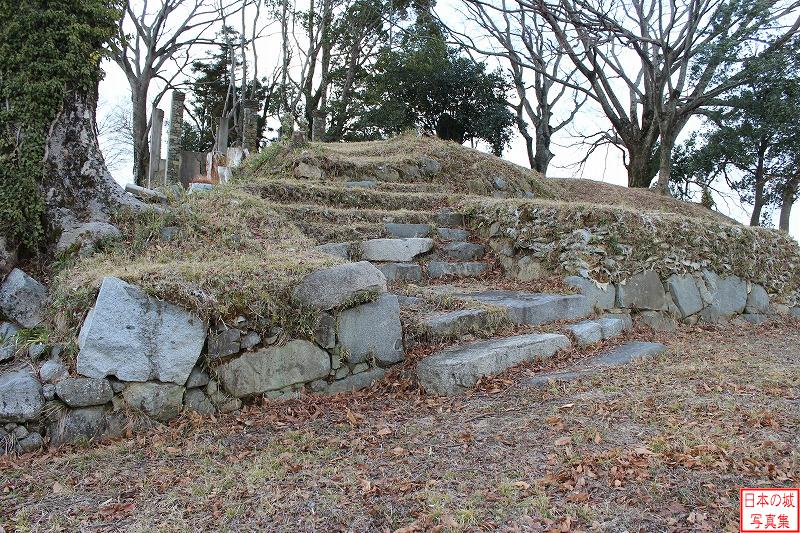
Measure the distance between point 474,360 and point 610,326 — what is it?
6.56 ft

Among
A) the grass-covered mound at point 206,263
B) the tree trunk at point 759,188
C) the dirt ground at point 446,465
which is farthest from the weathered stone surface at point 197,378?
the tree trunk at point 759,188

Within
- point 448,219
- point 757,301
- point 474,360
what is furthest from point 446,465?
point 757,301

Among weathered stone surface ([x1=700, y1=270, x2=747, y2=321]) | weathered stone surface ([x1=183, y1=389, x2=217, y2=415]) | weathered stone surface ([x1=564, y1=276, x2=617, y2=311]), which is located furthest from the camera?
weathered stone surface ([x1=700, y1=270, x2=747, y2=321])

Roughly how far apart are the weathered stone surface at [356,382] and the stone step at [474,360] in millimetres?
296

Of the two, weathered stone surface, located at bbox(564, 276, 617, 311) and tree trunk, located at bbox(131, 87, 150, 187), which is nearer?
weathered stone surface, located at bbox(564, 276, 617, 311)

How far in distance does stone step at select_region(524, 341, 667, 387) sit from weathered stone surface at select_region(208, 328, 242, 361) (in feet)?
6.10

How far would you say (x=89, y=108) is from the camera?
4.50 m

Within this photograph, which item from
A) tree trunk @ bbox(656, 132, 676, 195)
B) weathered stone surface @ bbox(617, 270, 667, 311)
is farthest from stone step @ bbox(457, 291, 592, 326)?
tree trunk @ bbox(656, 132, 676, 195)

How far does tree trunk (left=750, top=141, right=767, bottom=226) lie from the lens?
1139 cm

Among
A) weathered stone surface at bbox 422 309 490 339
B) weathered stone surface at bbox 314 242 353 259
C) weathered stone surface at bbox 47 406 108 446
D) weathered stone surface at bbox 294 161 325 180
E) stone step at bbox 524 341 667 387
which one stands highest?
weathered stone surface at bbox 294 161 325 180

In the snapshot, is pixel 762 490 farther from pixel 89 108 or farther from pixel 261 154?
pixel 261 154

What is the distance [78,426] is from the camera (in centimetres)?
289

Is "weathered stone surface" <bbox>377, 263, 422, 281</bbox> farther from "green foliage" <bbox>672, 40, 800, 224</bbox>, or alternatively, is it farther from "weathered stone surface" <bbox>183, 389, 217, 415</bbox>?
"green foliage" <bbox>672, 40, 800, 224</bbox>

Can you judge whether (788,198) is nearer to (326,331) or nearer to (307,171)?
(307,171)
